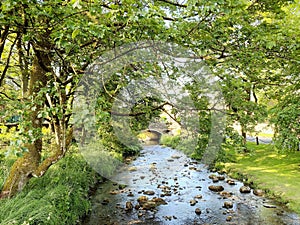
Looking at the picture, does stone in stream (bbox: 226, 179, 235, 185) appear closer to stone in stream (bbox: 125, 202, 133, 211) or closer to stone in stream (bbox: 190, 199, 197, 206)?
stone in stream (bbox: 190, 199, 197, 206)

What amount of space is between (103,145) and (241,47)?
24.6ft

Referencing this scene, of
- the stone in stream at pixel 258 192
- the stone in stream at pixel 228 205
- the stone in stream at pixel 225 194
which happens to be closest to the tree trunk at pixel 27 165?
the stone in stream at pixel 228 205

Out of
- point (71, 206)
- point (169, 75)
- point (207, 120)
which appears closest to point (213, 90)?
point (207, 120)

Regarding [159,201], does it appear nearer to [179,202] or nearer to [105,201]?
[179,202]

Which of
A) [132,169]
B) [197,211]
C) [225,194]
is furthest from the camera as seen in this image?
[132,169]

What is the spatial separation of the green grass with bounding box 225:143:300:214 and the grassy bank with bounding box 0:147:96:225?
4.31m

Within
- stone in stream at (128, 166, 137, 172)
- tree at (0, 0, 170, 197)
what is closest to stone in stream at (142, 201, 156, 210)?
tree at (0, 0, 170, 197)

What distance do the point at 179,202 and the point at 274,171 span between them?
4.37m

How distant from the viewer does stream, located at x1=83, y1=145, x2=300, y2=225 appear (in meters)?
6.32

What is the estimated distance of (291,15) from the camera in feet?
28.2

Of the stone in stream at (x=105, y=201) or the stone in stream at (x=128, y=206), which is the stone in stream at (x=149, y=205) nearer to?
the stone in stream at (x=128, y=206)

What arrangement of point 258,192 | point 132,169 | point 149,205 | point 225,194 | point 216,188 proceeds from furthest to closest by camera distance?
point 132,169 < point 216,188 < point 225,194 < point 258,192 < point 149,205

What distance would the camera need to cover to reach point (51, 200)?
511 cm

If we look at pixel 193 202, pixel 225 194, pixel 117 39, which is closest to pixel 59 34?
pixel 117 39
